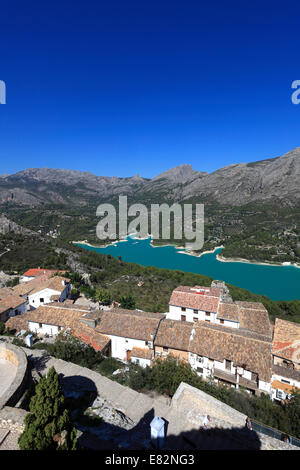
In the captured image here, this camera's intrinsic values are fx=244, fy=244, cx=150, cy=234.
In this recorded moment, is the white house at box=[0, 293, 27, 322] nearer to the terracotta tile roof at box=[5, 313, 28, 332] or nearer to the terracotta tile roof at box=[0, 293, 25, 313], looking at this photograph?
the terracotta tile roof at box=[0, 293, 25, 313]

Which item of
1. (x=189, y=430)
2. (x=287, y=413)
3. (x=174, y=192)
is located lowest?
(x=287, y=413)

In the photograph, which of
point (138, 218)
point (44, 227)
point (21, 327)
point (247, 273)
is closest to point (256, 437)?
point (21, 327)

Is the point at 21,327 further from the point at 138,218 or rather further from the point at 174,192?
the point at 174,192

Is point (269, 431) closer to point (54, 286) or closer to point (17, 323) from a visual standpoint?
point (17, 323)

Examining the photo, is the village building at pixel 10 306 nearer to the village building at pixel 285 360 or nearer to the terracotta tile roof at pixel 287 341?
the village building at pixel 285 360

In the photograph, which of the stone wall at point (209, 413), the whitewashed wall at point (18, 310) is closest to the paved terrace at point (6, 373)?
the stone wall at point (209, 413)

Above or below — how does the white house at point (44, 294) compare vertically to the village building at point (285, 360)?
above
